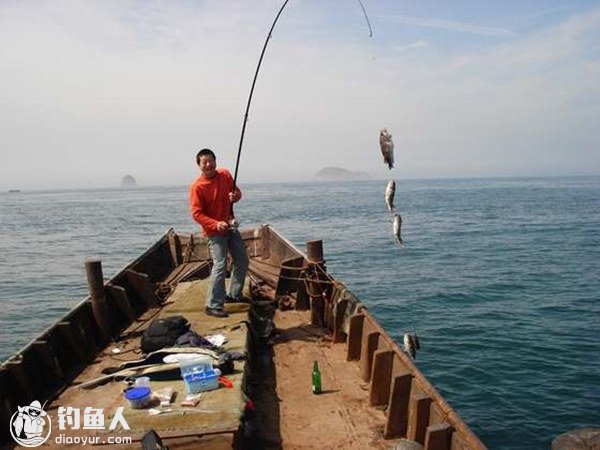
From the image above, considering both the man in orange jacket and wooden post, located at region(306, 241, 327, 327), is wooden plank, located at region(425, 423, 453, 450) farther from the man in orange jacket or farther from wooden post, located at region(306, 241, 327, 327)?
wooden post, located at region(306, 241, 327, 327)

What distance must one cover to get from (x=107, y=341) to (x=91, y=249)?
24220 mm

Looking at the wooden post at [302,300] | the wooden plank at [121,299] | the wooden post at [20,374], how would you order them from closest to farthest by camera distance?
the wooden post at [20,374] < the wooden plank at [121,299] < the wooden post at [302,300]

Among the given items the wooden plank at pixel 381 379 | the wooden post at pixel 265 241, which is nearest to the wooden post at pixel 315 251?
the wooden plank at pixel 381 379

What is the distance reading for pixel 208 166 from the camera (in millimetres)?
7137

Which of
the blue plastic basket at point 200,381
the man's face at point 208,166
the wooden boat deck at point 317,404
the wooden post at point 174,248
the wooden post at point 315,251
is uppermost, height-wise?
the man's face at point 208,166

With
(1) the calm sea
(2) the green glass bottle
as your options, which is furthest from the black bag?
(1) the calm sea

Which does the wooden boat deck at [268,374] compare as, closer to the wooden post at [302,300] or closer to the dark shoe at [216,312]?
the wooden post at [302,300]

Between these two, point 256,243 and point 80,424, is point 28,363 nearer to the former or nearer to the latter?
point 80,424

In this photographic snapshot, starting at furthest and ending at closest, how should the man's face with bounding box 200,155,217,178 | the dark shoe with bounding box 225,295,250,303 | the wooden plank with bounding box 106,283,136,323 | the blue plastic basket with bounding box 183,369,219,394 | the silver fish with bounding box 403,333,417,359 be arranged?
1. the wooden plank with bounding box 106,283,136,323
2. the dark shoe with bounding box 225,295,250,303
3. the man's face with bounding box 200,155,217,178
4. the silver fish with bounding box 403,333,417,359
5. the blue plastic basket with bounding box 183,369,219,394

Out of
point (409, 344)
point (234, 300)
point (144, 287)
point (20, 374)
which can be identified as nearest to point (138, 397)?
point (20, 374)

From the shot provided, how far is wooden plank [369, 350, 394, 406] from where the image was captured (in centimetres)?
534

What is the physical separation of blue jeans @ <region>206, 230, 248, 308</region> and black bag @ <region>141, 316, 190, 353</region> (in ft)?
3.42

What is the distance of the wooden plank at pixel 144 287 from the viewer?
29.9 ft

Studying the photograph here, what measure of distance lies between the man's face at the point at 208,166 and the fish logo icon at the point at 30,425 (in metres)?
3.69
